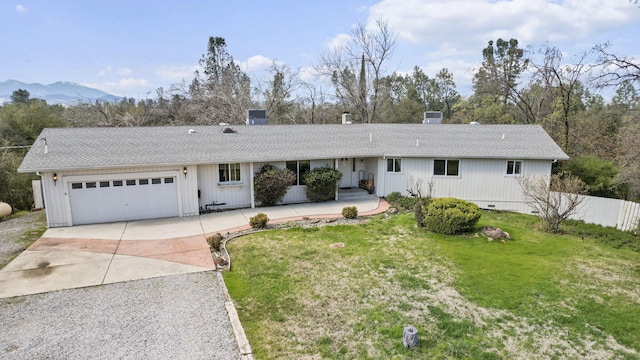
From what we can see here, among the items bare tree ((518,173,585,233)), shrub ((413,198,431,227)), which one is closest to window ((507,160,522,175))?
bare tree ((518,173,585,233))

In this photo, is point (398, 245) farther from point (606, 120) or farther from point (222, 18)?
point (606, 120)

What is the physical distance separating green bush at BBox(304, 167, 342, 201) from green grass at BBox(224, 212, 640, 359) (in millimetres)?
4612

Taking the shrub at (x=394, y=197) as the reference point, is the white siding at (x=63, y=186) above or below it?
above

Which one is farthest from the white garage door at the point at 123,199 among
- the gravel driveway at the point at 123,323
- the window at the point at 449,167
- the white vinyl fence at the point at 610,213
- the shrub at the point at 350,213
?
the white vinyl fence at the point at 610,213

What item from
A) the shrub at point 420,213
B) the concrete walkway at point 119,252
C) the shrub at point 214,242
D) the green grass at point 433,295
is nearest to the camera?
the green grass at point 433,295

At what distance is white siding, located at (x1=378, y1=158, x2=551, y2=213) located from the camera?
17234mm

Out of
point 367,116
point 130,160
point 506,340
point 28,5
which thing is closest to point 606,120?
point 367,116

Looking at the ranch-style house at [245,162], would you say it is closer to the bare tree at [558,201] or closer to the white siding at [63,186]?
the white siding at [63,186]

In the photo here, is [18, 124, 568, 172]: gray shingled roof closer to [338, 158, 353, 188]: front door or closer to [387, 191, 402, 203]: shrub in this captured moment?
[338, 158, 353, 188]: front door

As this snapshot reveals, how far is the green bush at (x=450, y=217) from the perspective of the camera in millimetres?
12211

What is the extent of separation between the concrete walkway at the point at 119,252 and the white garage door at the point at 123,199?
1.52ft

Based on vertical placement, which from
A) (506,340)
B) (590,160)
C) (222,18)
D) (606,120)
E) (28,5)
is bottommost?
(506,340)

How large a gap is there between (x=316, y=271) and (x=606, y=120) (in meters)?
25.4

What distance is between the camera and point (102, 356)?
5906 mm
